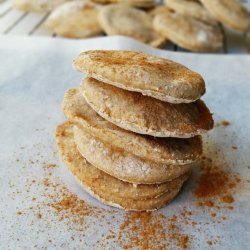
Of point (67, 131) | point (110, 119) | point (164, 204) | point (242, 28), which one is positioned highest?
point (110, 119)

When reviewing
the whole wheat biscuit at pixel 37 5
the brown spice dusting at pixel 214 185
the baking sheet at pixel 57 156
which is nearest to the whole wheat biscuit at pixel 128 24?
the baking sheet at pixel 57 156

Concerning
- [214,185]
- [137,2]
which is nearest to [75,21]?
[137,2]

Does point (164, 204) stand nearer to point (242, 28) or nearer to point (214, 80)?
point (214, 80)

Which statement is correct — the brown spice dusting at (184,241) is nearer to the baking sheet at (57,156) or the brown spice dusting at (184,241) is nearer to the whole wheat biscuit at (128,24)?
the baking sheet at (57,156)

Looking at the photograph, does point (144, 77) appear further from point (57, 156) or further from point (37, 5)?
point (37, 5)

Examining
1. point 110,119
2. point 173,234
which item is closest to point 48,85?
point 110,119

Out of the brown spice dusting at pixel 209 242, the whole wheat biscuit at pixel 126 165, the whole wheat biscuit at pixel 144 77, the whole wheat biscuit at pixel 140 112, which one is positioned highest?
the whole wheat biscuit at pixel 144 77

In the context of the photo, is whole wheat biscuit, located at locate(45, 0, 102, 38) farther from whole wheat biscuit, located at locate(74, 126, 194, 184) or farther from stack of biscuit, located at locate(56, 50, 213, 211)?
whole wheat biscuit, located at locate(74, 126, 194, 184)
